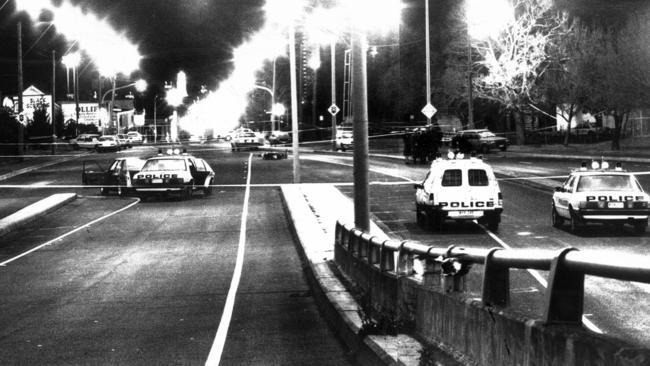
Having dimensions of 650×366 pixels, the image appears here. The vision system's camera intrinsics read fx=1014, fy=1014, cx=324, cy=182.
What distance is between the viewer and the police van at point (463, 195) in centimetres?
2655

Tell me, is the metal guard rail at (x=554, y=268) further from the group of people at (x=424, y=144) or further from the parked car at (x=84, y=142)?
the parked car at (x=84, y=142)

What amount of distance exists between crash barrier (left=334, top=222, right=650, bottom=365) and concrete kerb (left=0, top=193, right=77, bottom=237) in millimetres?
19855

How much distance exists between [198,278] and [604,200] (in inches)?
444

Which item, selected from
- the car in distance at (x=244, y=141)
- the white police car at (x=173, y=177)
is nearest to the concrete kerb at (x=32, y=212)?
the white police car at (x=173, y=177)

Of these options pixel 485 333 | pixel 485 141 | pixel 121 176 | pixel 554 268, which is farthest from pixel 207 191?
pixel 554 268

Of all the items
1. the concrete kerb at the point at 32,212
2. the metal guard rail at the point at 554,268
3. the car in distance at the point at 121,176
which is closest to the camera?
the metal guard rail at the point at 554,268

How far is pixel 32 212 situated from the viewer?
32062mm

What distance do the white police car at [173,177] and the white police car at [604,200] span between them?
53.2 ft

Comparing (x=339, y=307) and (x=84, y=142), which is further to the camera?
(x=84, y=142)

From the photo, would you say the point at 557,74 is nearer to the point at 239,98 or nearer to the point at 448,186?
the point at 448,186

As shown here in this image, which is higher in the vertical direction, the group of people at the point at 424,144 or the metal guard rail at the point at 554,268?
the group of people at the point at 424,144

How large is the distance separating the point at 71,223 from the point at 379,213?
9.41 m

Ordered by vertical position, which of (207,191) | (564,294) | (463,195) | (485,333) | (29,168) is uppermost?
(564,294)

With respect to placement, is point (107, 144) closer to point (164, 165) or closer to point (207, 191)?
point (207, 191)
